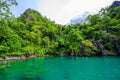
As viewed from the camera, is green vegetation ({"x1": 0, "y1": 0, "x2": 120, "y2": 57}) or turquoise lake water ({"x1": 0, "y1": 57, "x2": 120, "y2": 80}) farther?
green vegetation ({"x1": 0, "y1": 0, "x2": 120, "y2": 57})

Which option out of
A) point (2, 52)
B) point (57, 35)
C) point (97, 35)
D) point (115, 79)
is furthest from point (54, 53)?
point (115, 79)

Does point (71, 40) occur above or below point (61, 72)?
above

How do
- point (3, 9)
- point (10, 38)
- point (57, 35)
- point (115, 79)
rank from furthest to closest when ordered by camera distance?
point (57, 35)
point (10, 38)
point (115, 79)
point (3, 9)

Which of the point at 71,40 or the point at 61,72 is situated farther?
the point at 71,40

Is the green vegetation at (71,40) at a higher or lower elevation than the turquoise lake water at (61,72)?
higher

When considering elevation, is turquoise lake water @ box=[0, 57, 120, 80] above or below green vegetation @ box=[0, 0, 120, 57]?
below

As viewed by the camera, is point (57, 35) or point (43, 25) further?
point (43, 25)

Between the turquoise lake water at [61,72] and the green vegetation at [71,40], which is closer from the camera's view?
the turquoise lake water at [61,72]

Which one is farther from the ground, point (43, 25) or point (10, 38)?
point (43, 25)

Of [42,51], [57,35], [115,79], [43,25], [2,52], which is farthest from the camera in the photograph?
[43,25]

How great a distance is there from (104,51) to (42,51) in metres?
20.6

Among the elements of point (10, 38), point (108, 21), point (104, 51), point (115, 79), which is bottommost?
point (115, 79)

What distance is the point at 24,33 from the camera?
65.6 metres

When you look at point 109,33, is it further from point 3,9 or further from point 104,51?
point 3,9
